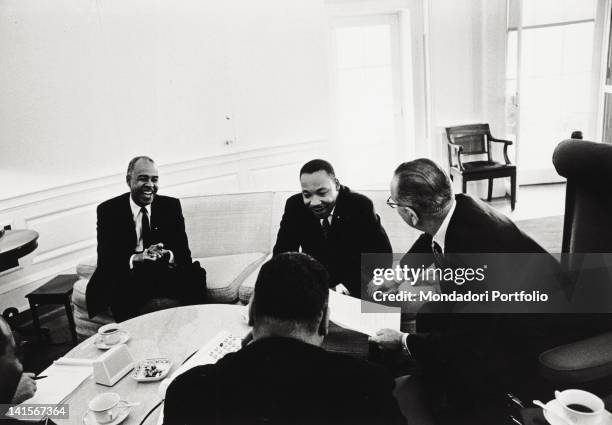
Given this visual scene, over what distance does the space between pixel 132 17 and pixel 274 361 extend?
4467 mm

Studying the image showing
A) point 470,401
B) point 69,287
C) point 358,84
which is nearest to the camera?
point 470,401

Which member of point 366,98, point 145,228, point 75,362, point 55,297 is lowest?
point 55,297

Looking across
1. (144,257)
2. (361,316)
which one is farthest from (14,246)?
(361,316)

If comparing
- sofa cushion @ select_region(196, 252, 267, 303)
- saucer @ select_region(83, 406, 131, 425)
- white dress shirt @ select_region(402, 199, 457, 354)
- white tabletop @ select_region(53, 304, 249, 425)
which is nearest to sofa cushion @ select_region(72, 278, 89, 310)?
sofa cushion @ select_region(196, 252, 267, 303)

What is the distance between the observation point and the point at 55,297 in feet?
11.5

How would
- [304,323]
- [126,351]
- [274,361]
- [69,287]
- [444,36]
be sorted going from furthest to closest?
[444,36] → [69,287] → [126,351] → [304,323] → [274,361]

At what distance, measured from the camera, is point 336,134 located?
20.4 ft

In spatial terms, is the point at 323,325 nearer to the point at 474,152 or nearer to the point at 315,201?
the point at 315,201

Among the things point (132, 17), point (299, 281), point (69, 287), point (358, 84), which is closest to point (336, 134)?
point (358, 84)

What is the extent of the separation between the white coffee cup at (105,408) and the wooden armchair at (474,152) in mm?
4593

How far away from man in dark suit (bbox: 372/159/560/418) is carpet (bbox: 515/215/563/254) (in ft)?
10.0

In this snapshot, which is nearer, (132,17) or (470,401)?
(470,401)

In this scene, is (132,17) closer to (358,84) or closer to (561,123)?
(358,84)

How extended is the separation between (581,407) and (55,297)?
323cm
